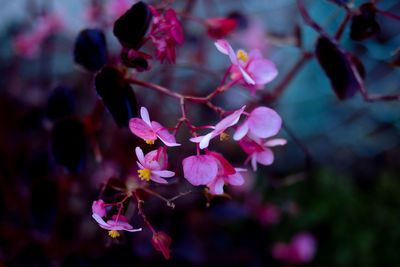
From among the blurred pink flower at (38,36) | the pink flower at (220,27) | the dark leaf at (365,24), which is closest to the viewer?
the dark leaf at (365,24)

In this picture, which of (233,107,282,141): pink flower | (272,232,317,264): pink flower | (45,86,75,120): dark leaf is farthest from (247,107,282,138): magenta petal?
(272,232,317,264): pink flower

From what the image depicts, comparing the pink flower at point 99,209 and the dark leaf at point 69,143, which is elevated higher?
the pink flower at point 99,209

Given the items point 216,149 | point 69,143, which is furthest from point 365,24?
point 216,149

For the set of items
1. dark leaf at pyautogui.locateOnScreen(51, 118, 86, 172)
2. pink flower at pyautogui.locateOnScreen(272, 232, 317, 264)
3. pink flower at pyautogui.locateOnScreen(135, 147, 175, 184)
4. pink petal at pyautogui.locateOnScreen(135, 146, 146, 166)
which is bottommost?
pink flower at pyautogui.locateOnScreen(272, 232, 317, 264)

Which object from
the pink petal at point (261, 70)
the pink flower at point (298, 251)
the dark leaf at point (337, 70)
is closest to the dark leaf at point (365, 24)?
the dark leaf at point (337, 70)

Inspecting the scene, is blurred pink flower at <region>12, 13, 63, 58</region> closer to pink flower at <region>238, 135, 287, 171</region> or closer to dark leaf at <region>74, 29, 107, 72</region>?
dark leaf at <region>74, 29, 107, 72</region>

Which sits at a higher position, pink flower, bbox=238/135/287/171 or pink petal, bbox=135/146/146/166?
pink petal, bbox=135/146/146/166

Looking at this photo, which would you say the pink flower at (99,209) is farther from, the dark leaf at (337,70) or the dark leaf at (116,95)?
the dark leaf at (337,70)
